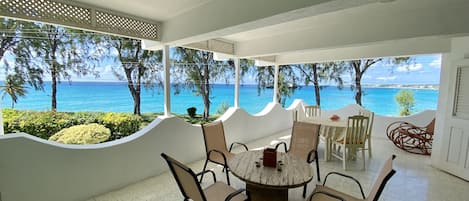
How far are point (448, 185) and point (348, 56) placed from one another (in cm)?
306

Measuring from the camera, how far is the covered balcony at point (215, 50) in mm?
2139

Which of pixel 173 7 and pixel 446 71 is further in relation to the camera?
pixel 446 71

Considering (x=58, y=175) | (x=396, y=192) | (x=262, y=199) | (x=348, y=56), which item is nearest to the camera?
(x=262, y=199)

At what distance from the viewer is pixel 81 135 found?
582 cm

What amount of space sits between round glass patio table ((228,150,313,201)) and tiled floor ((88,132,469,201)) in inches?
24.5

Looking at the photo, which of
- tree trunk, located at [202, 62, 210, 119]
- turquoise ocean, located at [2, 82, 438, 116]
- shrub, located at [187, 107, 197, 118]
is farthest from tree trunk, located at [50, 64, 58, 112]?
tree trunk, located at [202, 62, 210, 119]

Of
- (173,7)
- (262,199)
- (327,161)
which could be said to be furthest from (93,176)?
(327,161)

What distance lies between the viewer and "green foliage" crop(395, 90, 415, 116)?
10039mm

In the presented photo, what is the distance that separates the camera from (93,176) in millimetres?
2676

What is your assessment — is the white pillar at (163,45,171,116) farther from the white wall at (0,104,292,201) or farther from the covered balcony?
the white wall at (0,104,292,201)

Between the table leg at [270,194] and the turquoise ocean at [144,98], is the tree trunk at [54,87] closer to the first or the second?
the turquoise ocean at [144,98]

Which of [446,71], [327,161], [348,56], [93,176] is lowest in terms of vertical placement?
[327,161]

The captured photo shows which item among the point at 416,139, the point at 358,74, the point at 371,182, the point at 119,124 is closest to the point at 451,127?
the point at 416,139

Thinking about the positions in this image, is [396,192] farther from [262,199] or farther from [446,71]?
[446,71]
